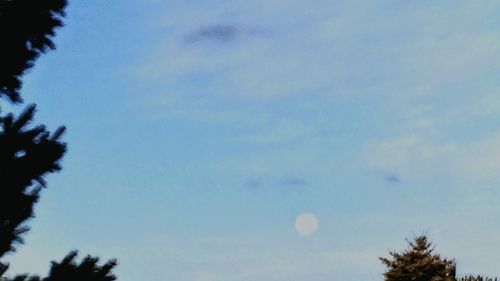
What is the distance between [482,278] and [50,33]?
108ft

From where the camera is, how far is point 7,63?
5.95 metres

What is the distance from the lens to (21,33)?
6.06m

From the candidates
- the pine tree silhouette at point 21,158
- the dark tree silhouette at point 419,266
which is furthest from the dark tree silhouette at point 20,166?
the dark tree silhouette at point 419,266

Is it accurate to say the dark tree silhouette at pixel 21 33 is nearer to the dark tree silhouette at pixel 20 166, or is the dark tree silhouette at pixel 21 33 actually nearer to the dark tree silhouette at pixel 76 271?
the dark tree silhouette at pixel 20 166

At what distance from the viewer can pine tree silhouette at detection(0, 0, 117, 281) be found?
5305 mm

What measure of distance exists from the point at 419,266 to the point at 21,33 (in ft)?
96.2

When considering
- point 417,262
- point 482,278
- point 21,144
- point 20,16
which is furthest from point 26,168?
point 482,278

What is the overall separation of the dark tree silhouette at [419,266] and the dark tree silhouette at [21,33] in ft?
94.9

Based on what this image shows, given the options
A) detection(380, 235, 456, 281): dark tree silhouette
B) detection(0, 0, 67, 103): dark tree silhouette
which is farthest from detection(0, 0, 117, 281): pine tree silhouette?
detection(380, 235, 456, 281): dark tree silhouette

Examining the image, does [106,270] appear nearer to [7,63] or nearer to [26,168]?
[26,168]

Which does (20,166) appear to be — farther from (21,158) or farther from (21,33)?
(21,33)

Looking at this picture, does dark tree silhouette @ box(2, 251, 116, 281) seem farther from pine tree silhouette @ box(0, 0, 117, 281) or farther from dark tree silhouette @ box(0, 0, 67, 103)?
dark tree silhouette @ box(0, 0, 67, 103)

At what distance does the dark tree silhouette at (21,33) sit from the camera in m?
5.97

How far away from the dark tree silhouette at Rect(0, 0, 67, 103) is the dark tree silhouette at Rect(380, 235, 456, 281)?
28.9m
